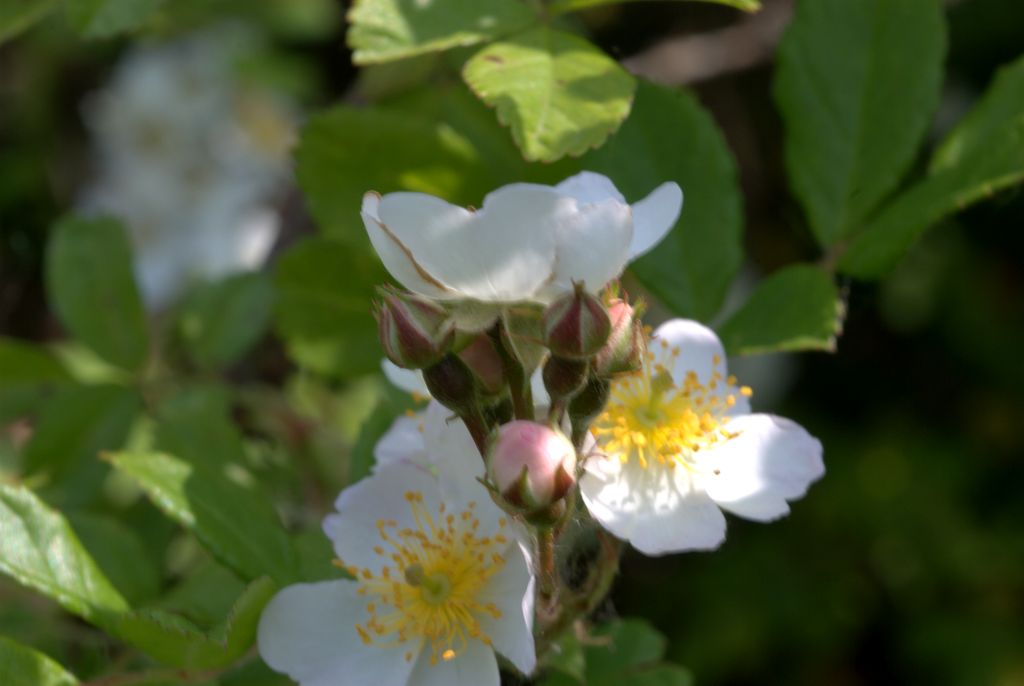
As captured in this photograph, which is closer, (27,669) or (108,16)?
(27,669)

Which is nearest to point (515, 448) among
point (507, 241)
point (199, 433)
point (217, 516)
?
point (507, 241)

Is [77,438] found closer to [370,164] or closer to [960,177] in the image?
[370,164]

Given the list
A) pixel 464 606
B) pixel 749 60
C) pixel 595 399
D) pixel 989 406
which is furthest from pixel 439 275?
pixel 989 406

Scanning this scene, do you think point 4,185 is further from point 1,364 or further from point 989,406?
point 989,406

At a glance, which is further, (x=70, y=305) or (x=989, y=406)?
(x=989, y=406)

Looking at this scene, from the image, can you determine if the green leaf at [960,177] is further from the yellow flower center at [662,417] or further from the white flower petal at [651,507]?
the white flower petal at [651,507]

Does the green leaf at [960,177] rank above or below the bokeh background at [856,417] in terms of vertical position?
above

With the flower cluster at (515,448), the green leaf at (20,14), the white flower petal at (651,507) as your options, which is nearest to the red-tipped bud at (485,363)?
the flower cluster at (515,448)
